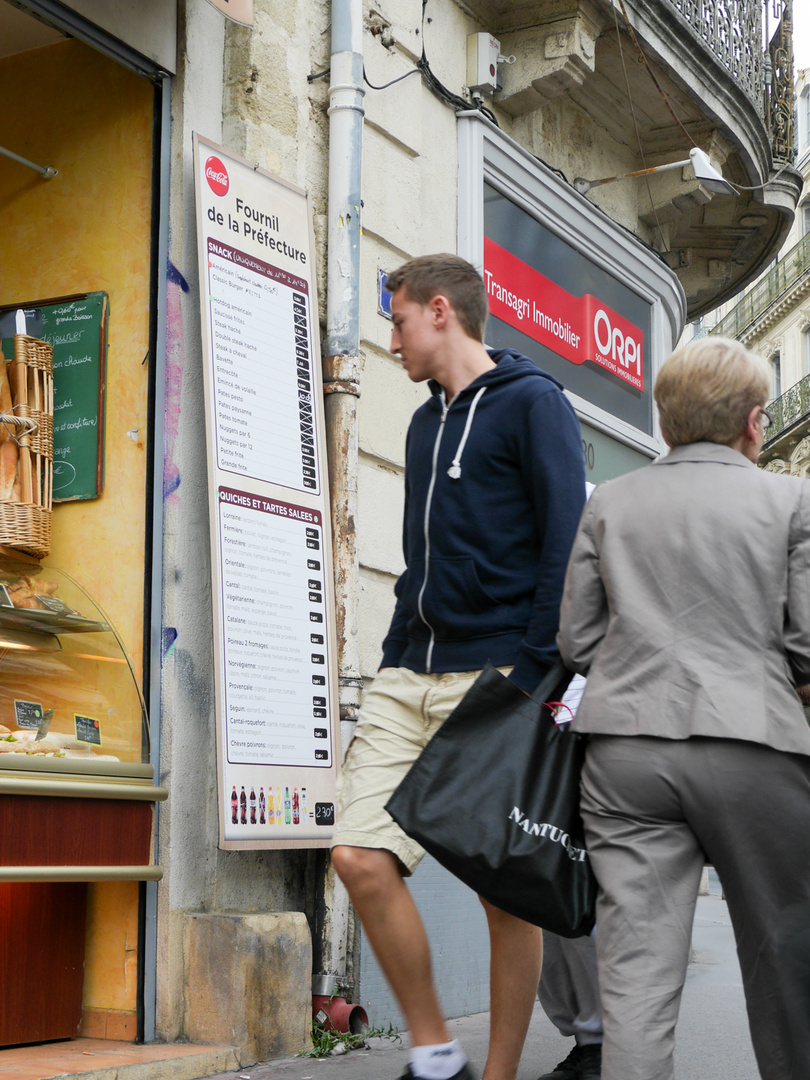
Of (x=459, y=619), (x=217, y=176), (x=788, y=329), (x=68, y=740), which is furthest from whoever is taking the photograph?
(x=788, y=329)

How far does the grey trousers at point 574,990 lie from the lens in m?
3.83

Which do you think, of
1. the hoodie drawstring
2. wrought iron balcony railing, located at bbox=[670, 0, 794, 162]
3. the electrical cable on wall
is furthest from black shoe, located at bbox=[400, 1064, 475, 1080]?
wrought iron balcony railing, located at bbox=[670, 0, 794, 162]

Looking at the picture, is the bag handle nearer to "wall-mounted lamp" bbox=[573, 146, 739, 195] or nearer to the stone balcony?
the stone balcony

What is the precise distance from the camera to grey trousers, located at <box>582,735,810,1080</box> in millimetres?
2582

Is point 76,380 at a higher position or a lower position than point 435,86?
lower

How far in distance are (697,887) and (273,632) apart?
239 centimetres

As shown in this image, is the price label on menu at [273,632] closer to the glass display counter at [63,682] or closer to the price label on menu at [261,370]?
the price label on menu at [261,370]

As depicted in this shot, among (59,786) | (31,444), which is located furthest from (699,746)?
(31,444)

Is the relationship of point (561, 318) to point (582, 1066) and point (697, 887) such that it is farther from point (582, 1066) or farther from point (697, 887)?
point (697, 887)

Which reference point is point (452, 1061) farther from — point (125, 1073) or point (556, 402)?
point (556, 402)

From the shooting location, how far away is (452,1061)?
313 centimetres

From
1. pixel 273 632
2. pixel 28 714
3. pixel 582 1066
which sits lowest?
pixel 582 1066

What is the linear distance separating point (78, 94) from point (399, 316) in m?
2.37

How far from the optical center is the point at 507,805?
2.92 m
